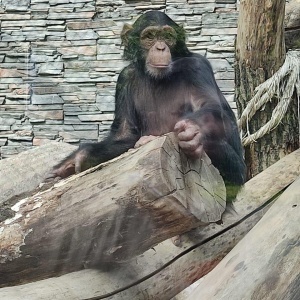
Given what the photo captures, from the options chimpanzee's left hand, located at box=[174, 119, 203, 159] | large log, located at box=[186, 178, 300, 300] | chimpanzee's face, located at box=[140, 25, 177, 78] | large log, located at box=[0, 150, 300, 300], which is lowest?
large log, located at box=[0, 150, 300, 300]

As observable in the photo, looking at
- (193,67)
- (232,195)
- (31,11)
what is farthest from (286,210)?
(31,11)

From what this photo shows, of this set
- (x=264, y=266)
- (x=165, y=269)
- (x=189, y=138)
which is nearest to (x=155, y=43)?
(x=189, y=138)

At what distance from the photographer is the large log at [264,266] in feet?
4.29

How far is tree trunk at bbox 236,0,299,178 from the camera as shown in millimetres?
2061

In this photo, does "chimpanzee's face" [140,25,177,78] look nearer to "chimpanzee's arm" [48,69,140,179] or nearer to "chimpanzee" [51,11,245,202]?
"chimpanzee" [51,11,245,202]

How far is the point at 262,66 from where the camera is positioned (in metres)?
A: 2.14

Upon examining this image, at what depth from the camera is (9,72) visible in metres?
2.04

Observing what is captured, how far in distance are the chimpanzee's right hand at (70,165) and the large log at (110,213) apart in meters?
0.23

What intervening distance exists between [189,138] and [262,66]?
28.4 inches

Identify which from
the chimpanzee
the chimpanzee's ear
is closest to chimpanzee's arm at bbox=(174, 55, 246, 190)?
the chimpanzee

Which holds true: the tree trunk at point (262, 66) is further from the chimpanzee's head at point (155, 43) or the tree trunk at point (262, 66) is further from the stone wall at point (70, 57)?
the chimpanzee's head at point (155, 43)

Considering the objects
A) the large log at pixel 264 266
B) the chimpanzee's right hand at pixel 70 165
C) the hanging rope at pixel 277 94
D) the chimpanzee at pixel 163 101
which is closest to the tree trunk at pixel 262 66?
the hanging rope at pixel 277 94

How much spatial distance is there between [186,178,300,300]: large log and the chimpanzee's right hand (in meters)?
0.51

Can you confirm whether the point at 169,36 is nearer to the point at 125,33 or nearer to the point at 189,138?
the point at 125,33
